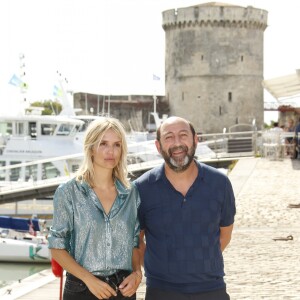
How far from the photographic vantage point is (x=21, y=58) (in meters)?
31.7

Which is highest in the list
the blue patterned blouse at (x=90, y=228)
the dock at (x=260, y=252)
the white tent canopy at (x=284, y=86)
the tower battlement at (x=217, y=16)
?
the tower battlement at (x=217, y=16)

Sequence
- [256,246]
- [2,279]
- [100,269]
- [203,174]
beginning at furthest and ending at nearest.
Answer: [2,279] → [256,246] → [203,174] → [100,269]

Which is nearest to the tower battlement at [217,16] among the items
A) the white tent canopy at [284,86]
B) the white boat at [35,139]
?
the white boat at [35,139]

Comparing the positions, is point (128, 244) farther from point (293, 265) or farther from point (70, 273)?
point (293, 265)

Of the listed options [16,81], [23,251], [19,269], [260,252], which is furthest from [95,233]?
[16,81]

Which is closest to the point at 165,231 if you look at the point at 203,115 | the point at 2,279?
the point at 2,279

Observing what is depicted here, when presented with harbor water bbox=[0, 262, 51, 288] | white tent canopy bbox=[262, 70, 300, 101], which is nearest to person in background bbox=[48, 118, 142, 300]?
white tent canopy bbox=[262, 70, 300, 101]

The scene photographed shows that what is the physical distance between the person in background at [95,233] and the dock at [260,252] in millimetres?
2332

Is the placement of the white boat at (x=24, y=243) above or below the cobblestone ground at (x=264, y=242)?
below

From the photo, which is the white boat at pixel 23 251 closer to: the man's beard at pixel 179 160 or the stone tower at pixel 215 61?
the man's beard at pixel 179 160

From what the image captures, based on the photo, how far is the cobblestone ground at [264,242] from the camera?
19.8 ft

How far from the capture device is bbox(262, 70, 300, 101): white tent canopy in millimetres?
16553

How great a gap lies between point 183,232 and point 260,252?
418 cm

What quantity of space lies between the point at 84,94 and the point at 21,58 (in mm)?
22152
